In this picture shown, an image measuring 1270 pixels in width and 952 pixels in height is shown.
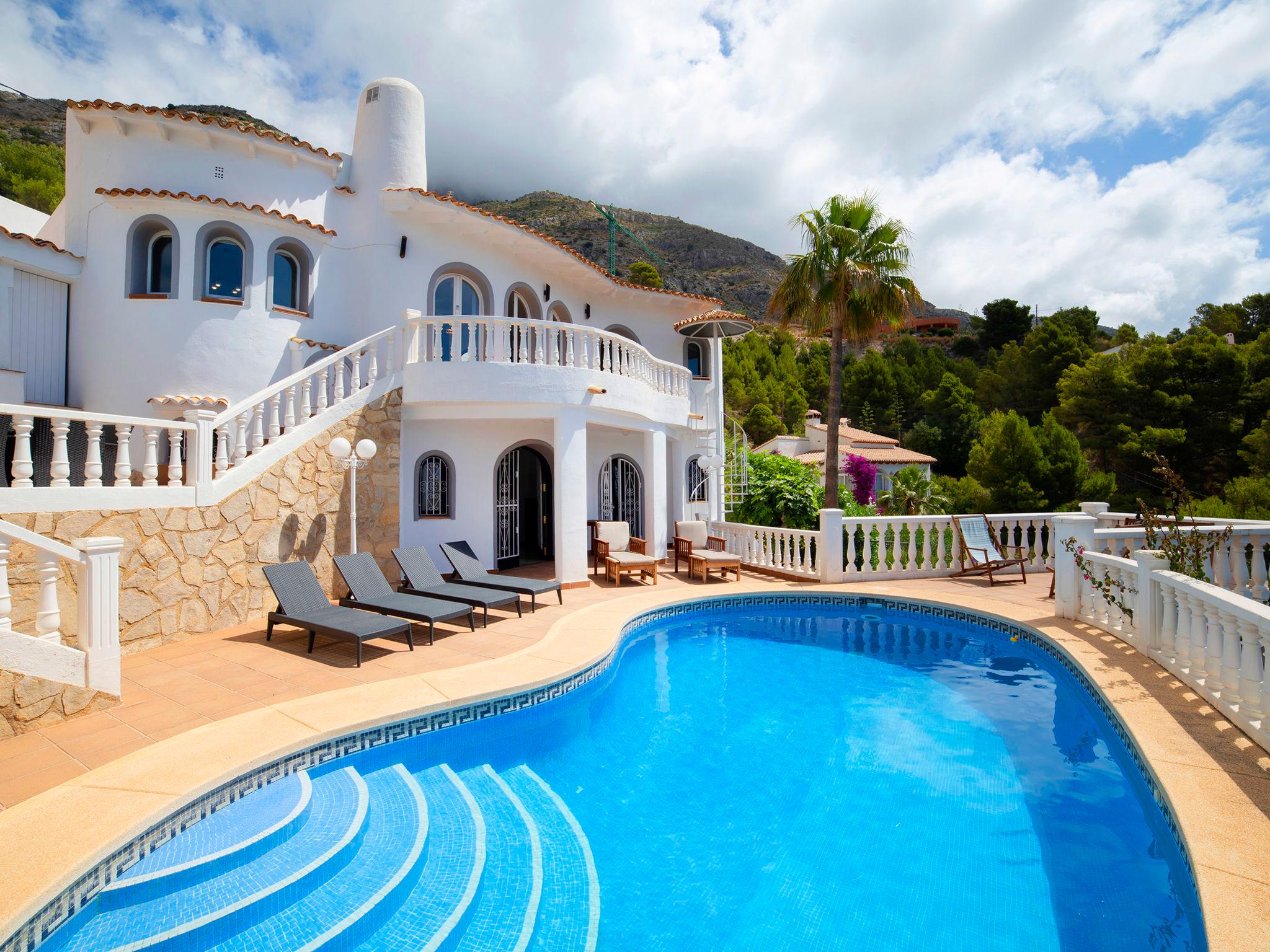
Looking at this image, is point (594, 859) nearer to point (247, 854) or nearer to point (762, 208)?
point (247, 854)

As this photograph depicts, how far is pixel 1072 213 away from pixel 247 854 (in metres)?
20.1

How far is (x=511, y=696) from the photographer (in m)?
6.57

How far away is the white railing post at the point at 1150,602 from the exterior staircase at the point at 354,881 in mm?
6637

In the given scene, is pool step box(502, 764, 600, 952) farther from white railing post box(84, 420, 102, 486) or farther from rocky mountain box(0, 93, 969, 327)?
rocky mountain box(0, 93, 969, 327)

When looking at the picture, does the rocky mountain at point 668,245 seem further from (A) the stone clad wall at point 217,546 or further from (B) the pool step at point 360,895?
(B) the pool step at point 360,895

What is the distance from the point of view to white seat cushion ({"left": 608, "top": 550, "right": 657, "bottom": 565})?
12344mm

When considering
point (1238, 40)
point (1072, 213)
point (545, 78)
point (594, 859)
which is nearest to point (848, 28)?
point (1238, 40)

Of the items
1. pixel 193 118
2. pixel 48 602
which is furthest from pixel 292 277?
pixel 48 602

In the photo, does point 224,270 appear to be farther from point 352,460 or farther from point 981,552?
point 981,552

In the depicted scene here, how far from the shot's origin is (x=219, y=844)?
3.97 m

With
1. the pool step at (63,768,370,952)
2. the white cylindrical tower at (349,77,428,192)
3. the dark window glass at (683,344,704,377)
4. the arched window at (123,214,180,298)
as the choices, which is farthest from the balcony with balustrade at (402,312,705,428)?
the pool step at (63,768,370,952)

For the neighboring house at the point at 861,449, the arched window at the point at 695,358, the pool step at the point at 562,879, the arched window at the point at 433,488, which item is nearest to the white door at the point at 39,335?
the arched window at the point at 433,488

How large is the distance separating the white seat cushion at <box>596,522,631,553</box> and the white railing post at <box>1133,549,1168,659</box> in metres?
8.81

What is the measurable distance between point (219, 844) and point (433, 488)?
9327 millimetres
